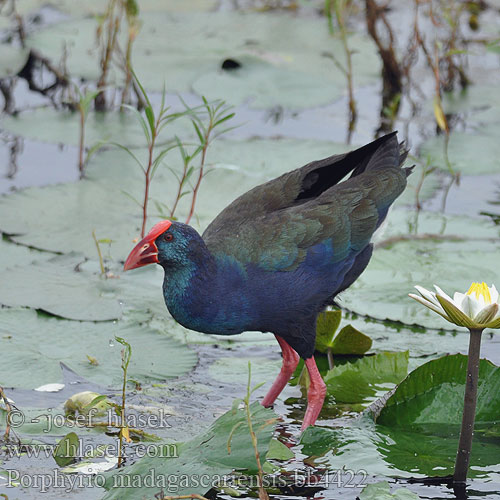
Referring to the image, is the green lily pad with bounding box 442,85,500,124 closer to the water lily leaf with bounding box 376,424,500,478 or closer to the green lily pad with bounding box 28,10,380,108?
the green lily pad with bounding box 28,10,380,108

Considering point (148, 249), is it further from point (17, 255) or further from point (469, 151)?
point (469, 151)

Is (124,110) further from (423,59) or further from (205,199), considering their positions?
(423,59)

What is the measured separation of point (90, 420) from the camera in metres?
2.81

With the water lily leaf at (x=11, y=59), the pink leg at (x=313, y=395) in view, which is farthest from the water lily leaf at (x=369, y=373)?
the water lily leaf at (x=11, y=59)

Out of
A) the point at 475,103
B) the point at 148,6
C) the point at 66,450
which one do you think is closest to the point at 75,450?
the point at 66,450

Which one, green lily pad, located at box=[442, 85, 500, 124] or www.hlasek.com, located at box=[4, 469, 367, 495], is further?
green lily pad, located at box=[442, 85, 500, 124]

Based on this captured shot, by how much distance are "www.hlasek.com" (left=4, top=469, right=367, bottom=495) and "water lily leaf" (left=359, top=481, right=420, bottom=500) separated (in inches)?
4.9

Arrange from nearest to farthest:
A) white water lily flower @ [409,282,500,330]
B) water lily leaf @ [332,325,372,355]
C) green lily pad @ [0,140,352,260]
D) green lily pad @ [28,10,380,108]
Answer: white water lily flower @ [409,282,500,330], water lily leaf @ [332,325,372,355], green lily pad @ [0,140,352,260], green lily pad @ [28,10,380,108]

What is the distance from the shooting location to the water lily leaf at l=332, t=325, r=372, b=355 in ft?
10.4

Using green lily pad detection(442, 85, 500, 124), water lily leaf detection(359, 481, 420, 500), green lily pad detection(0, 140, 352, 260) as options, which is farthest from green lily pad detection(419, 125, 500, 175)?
water lily leaf detection(359, 481, 420, 500)

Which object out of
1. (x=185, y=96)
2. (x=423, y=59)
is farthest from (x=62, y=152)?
(x=423, y=59)

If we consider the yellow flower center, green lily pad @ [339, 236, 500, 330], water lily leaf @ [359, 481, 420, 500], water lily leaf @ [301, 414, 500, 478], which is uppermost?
the yellow flower center

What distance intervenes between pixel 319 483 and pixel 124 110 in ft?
10.2

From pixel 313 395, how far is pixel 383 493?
61cm
